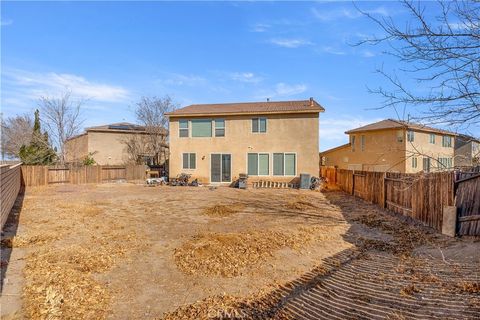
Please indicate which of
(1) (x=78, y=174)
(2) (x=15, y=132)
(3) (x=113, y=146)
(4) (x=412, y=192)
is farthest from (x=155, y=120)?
(4) (x=412, y=192)

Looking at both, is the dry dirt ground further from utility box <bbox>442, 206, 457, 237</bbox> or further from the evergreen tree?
the evergreen tree

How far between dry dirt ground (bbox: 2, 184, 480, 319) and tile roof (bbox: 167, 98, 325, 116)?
1128 centimetres

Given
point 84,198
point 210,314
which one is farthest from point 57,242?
point 84,198

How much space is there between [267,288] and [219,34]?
12.7 meters

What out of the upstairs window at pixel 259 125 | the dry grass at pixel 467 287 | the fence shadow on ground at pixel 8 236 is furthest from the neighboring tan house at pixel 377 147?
the fence shadow on ground at pixel 8 236

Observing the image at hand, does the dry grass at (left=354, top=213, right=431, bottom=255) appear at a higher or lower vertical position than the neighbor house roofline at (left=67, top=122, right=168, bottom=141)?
lower

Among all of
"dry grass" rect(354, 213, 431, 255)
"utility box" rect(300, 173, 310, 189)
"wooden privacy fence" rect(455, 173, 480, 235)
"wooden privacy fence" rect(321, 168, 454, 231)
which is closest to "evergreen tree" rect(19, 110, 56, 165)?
"utility box" rect(300, 173, 310, 189)

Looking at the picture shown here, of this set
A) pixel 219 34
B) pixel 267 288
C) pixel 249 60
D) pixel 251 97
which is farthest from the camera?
pixel 251 97

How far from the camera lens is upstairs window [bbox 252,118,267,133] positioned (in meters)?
20.6

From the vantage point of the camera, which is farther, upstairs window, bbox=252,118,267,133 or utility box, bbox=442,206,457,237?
upstairs window, bbox=252,118,267,133

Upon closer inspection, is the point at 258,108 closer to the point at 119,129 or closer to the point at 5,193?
the point at 119,129

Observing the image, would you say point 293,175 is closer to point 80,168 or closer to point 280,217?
point 280,217

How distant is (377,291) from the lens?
4316 millimetres

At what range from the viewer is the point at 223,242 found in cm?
705
